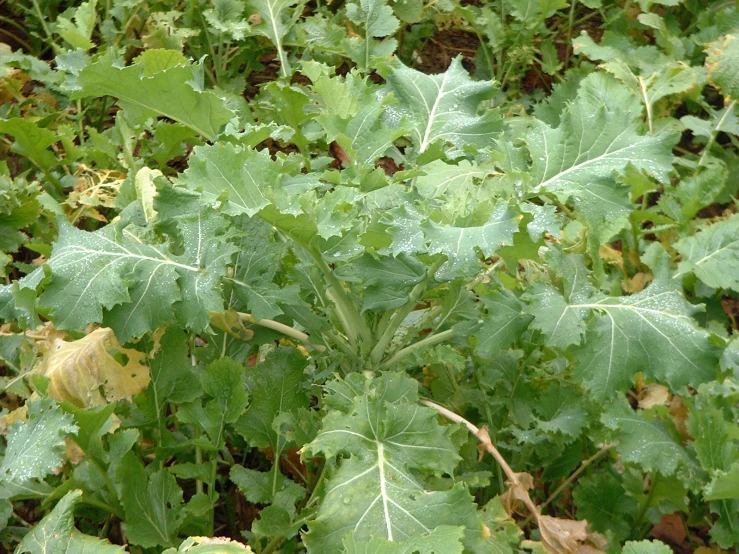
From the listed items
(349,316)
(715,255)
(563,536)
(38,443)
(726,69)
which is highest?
(38,443)

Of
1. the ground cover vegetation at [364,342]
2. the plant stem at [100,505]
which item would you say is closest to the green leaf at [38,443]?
the ground cover vegetation at [364,342]

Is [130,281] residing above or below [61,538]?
above

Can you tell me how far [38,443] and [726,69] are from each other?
2.68 metres

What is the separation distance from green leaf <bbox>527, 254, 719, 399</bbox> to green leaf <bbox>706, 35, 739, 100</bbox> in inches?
59.4

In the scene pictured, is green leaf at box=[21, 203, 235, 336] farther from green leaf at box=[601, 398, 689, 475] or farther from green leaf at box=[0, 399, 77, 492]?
green leaf at box=[601, 398, 689, 475]

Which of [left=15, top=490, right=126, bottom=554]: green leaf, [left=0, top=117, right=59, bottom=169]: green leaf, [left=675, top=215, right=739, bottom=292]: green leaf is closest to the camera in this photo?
[left=15, top=490, right=126, bottom=554]: green leaf

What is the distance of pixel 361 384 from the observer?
188 centimetres

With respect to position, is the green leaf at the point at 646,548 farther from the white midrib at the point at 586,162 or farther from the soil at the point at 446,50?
the soil at the point at 446,50

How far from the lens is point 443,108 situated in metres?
2.29

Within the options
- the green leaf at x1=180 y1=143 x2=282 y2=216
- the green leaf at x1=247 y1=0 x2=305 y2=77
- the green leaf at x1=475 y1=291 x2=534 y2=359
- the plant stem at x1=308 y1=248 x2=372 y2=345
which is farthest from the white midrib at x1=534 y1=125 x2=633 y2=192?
the green leaf at x1=247 y1=0 x2=305 y2=77

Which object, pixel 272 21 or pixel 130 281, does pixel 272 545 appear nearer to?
pixel 130 281

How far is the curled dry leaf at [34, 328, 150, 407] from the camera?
6.47 feet

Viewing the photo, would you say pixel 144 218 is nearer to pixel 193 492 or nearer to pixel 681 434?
pixel 193 492

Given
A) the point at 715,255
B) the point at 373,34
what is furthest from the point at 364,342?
the point at 373,34
